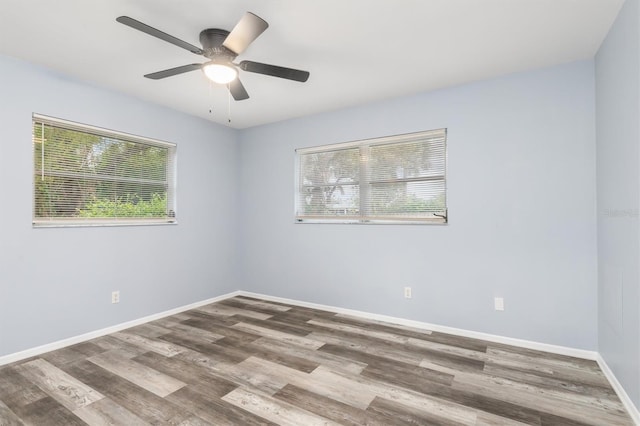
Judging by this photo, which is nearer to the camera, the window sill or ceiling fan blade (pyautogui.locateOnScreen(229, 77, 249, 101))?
ceiling fan blade (pyautogui.locateOnScreen(229, 77, 249, 101))

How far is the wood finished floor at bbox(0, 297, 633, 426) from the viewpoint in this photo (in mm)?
1928

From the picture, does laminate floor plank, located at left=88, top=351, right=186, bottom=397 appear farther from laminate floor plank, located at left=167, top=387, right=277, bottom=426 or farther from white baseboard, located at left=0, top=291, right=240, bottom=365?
white baseboard, located at left=0, top=291, right=240, bottom=365

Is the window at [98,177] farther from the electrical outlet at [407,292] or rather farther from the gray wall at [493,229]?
the electrical outlet at [407,292]

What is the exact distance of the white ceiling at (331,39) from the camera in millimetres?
2010

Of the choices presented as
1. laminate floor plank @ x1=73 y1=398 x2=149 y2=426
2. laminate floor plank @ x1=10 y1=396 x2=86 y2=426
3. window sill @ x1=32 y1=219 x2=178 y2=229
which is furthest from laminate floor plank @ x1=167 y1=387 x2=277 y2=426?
window sill @ x1=32 y1=219 x2=178 y2=229

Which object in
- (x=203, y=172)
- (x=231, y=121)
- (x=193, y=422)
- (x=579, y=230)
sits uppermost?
(x=231, y=121)

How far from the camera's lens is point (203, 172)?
427 centimetres

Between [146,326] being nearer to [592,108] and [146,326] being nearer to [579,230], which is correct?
[579,230]

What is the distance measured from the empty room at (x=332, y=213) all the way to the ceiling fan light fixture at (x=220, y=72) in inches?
0.7

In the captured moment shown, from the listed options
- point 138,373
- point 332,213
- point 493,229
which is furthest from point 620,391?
point 138,373

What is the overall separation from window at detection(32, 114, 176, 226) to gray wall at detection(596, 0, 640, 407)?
412cm

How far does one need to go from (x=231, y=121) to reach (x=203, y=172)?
2.59 feet

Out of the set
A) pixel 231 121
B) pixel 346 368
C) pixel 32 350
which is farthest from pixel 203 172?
pixel 346 368

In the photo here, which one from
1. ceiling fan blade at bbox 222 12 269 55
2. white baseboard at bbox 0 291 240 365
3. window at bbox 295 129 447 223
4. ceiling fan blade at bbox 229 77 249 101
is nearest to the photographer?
ceiling fan blade at bbox 222 12 269 55
